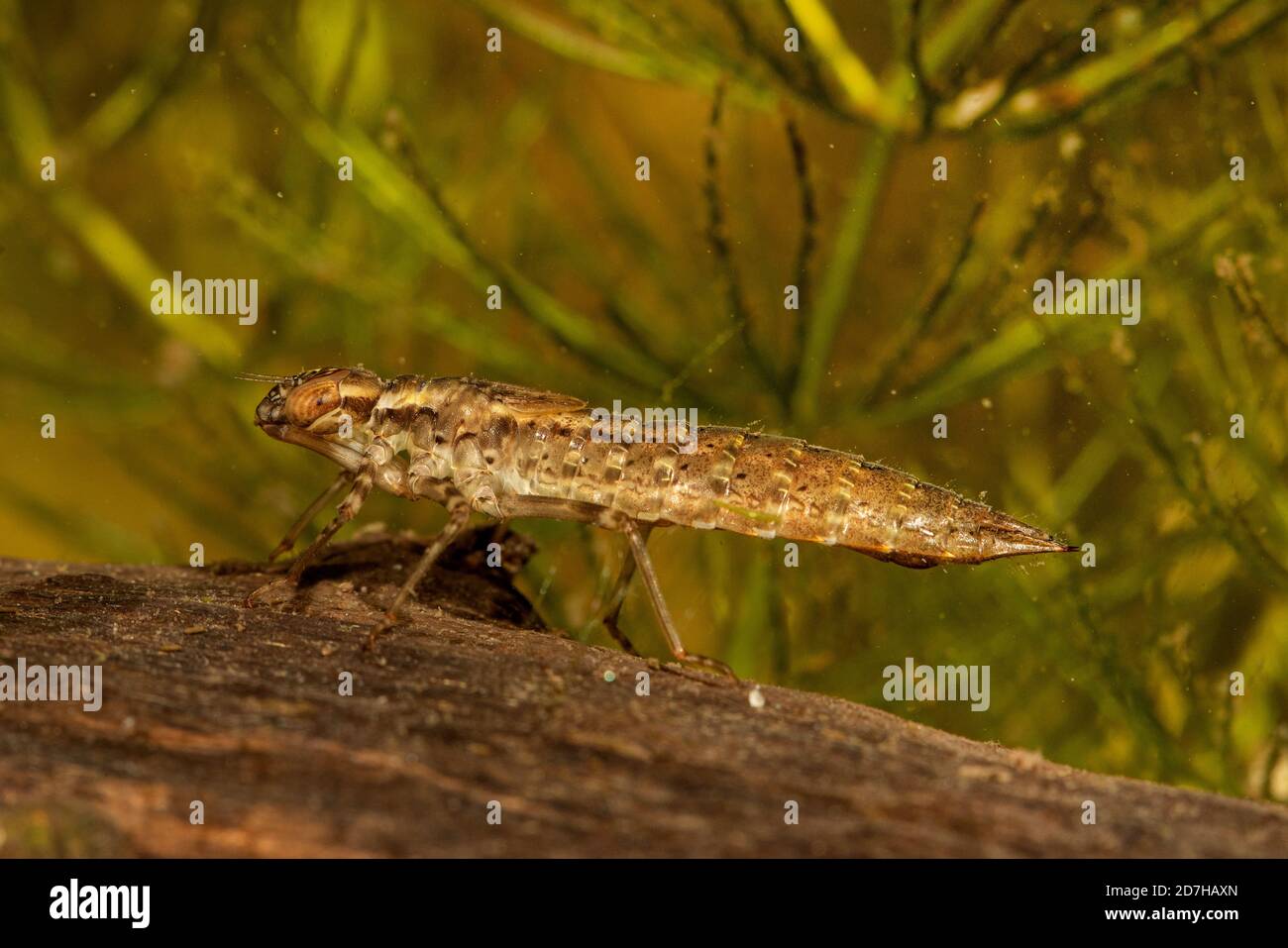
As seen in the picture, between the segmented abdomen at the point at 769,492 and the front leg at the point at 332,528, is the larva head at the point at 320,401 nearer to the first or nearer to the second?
the front leg at the point at 332,528

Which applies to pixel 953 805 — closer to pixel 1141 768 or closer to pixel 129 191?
pixel 1141 768

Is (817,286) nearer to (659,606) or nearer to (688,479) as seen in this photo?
(688,479)

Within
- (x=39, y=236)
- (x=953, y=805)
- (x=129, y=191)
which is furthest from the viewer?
(x=129, y=191)

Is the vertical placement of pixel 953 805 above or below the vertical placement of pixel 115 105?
below

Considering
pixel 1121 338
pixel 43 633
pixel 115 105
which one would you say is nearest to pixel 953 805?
pixel 1121 338

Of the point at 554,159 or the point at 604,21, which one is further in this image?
the point at 554,159

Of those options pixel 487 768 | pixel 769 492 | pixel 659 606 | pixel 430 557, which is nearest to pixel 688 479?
pixel 769 492

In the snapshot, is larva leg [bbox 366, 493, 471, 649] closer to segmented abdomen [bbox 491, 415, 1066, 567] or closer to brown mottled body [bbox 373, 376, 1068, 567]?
brown mottled body [bbox 373, 376, 1068, 567]

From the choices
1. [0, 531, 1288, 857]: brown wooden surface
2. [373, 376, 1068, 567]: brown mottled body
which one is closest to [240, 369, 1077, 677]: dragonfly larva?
[373, 376, 1068, 567]: brown mottled body

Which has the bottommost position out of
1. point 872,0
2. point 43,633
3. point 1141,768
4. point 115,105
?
point 1141,768
